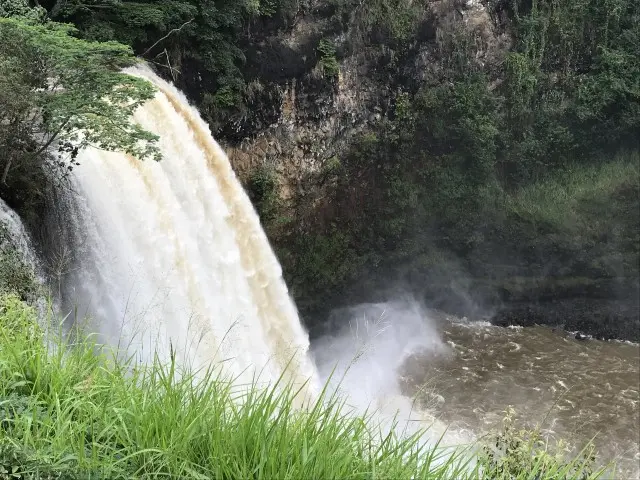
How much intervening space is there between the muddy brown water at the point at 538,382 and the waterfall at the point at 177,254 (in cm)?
331

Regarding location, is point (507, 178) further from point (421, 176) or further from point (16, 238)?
point (16, 238)

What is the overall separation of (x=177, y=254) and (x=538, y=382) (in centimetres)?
854

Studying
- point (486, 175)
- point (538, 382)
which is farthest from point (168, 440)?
point (486, 175)

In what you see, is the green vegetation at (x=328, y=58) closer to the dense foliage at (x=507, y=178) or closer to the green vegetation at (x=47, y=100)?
the dense foliage at (x=507, y=178)

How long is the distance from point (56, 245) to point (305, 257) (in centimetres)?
837


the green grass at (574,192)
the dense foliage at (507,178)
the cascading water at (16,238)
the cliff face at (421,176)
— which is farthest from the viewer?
the green grass at (574,192)

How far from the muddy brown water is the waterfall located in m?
3.31

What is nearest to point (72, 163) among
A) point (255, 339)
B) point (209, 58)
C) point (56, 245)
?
point (56, 245)

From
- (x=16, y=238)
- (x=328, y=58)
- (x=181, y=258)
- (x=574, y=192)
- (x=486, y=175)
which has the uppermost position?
(x=328, y=58)

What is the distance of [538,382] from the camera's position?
39.9 feet

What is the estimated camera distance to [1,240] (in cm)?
553

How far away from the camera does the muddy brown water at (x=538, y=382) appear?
34.3ft

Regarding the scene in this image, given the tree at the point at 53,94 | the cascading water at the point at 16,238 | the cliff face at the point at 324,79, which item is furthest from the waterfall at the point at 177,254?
the cliff face at the point at 324,79

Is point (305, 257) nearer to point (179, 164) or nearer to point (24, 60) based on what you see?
point (179, 164)
